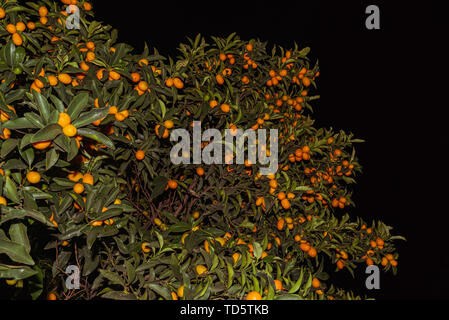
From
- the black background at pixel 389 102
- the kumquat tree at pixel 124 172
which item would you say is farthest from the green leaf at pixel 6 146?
the black background at pixel 389 102

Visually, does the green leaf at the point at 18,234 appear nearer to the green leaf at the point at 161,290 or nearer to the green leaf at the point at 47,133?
the green leaf at the point at 47,133

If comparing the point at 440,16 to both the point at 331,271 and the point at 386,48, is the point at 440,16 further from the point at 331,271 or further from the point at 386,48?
the point at 331,271

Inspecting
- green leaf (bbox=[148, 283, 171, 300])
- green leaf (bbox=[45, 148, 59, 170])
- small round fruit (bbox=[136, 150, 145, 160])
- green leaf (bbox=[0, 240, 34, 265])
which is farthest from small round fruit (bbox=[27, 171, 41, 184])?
small round fruit (bbox=[136, 150, 145, 160])

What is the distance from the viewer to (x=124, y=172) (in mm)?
1448

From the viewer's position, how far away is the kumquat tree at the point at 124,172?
694 mm

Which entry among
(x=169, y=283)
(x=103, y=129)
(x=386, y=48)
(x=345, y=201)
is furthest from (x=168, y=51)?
(x=169, y=283)

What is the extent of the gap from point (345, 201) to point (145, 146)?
1356 mm

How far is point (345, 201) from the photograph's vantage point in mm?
2021

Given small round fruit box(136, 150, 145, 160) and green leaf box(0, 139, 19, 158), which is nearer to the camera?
green leaf box(0, 139, 19, 158)

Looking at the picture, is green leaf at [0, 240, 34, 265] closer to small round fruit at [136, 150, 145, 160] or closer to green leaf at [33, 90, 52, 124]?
green leaf at [33, 90, 52, 124]

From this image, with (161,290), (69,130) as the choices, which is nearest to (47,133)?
(69,130)

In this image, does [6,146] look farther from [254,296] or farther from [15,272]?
[254,296]

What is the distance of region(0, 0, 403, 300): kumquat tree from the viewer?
2.28 ft

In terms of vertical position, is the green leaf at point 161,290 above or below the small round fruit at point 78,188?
below
